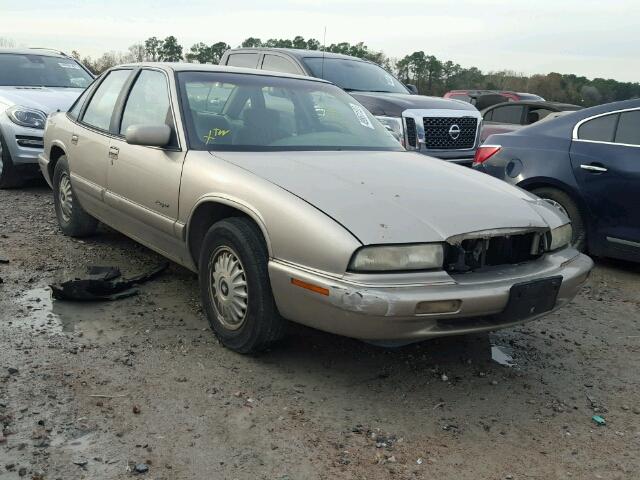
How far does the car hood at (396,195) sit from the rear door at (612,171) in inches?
68.9

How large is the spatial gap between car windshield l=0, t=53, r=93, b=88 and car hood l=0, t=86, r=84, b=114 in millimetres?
341

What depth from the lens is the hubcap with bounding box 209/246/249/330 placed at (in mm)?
3518

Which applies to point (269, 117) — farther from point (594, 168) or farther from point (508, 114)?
point (508, 114)

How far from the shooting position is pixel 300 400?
125 inches

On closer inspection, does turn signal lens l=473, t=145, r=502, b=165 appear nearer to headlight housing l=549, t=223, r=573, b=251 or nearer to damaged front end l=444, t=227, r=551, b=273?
headlight housing l=549, t=223, r=573, b=251

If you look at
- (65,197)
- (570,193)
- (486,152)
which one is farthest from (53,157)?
(570,193)

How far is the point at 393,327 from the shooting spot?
2.97 meters

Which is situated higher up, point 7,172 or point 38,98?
point 38,98

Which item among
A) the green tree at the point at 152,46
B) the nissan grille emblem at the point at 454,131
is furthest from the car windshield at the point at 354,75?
the green tree at the point at 152,46

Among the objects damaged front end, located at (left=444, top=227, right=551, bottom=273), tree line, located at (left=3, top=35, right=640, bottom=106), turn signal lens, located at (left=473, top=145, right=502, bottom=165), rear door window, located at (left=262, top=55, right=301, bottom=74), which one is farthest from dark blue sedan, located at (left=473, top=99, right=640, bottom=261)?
tree line, located at (left=3, top=35, right=640, bottom=106)

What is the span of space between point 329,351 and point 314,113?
66.1 inches

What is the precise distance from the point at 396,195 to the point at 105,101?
2.95 meters

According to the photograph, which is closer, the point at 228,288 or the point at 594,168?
the point at 228,288

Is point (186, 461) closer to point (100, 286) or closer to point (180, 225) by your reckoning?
point (180, 225)
